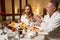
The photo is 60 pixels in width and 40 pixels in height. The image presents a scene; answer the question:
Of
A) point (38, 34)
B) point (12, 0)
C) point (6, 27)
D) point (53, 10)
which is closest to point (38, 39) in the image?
point (38, 34)

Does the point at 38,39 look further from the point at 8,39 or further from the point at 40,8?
the point at 40,8

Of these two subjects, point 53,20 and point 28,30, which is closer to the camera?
point 53,20

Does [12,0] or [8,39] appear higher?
[12,0]

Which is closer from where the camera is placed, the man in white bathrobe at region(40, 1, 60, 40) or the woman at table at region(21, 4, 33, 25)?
the man in white bathrobe at region(40, 1, 60, 40)

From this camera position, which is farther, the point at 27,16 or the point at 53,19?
the point at 27,16

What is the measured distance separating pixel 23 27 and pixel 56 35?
41 cm

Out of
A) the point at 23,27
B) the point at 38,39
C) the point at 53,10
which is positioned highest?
the point at 53,10

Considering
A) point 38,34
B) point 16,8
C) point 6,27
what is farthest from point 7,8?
point 38,34

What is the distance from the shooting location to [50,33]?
1.46m

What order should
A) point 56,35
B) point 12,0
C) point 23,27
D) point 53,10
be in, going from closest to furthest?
1. point 56,35
2. point 53,10
3. point 23,27
4. point 12,0

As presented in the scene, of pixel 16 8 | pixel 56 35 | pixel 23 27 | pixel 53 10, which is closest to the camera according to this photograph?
pixel 56 35

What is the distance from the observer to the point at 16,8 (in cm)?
369

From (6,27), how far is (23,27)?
251mm

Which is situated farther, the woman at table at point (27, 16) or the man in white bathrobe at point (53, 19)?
the woman at table at point (27, 16)
